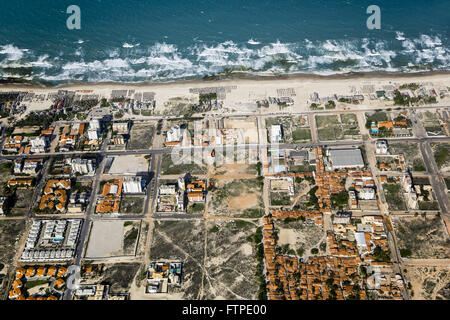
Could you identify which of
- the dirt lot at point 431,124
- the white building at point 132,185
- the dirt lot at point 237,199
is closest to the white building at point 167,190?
the white building at point 132,185

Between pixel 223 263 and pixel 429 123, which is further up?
pixel 429 123

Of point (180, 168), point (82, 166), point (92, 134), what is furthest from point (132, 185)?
point (92, 134)

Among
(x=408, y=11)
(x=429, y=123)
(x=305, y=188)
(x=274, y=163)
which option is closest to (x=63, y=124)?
Answer: (x=274, y=163)

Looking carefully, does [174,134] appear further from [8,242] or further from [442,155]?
[442,155]

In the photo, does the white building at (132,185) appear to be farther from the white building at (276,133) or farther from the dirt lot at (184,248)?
the white building at (276,133)

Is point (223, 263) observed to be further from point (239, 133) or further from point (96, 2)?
point (96, 2)
